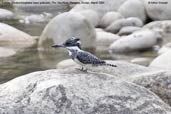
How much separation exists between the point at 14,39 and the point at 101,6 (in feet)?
21.1

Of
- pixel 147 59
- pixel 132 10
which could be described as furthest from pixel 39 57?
pixel 132 10

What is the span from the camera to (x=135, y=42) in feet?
54.1

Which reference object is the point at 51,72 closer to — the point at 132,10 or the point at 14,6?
the point at 132,10

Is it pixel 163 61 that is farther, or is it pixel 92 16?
pixel 92 16

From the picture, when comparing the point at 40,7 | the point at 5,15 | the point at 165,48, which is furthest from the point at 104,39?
the point at 40,7

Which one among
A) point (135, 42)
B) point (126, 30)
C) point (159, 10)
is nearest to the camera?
point (135, 42)

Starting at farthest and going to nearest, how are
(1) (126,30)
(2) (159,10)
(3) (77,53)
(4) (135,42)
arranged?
1. (2) (159,10)
2. (1) (126,30)
3. (4) (135,42)
4. (3) (77,53)

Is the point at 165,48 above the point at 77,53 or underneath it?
underneath

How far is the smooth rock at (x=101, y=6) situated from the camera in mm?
22453

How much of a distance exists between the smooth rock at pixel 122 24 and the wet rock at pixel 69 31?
9.14 ft

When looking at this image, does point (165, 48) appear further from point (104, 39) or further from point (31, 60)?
point (31, 60)

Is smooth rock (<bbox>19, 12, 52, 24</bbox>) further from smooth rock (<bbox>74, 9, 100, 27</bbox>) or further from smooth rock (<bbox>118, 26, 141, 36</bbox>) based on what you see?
smooth rock (<bbox>118, 26, 141, 36</bbox>)

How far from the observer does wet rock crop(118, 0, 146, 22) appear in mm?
21448

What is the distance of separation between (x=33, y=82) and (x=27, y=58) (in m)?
8.97
